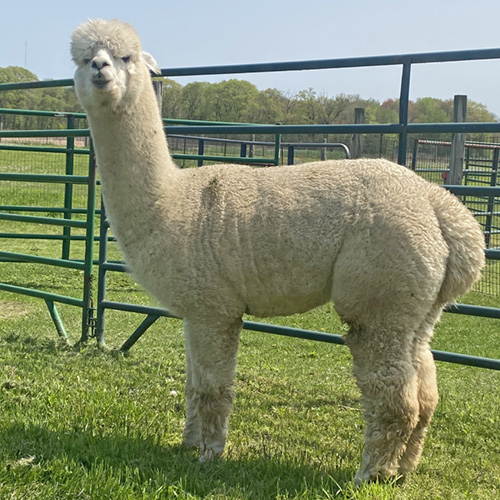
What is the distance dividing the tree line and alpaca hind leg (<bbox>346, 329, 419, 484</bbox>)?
9.75 meters

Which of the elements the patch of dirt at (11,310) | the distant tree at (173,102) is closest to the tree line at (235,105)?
the distant tree at (173,102)

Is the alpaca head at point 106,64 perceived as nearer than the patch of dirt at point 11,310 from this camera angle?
Yes

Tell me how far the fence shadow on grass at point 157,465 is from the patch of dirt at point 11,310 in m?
3.86

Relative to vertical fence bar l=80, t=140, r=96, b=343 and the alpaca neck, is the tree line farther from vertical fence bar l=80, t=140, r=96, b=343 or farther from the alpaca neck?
the alpaca neck

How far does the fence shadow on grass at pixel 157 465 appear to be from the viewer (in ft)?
9.41

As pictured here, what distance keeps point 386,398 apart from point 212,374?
0.90m

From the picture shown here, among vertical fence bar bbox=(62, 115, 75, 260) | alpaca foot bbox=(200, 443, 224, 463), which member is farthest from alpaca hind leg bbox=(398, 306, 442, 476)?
vertical fence bar bbox=(62, 115, 75, 260)

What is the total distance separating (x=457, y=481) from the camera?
10.6 ft

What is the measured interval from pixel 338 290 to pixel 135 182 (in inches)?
49.4

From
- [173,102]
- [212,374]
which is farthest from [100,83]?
[173,102]

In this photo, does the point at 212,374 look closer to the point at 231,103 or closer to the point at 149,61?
the point at 149,61

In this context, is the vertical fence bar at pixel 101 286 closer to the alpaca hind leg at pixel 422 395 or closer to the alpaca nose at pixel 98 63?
the alpaca nose at pixel 98 63

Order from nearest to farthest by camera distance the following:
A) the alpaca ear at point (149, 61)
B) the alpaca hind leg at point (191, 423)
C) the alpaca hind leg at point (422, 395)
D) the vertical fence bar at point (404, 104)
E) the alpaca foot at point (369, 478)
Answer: the alpaca foot at point (369, 478)
the alpaca hind leg at point (422, 395)
the alpaca hind leg at point (191, 423)
the alpaca ear at point (149, 61)
the vertical fence bar at point (404, 104)

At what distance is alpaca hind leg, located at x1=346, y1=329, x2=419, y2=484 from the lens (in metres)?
2.93
